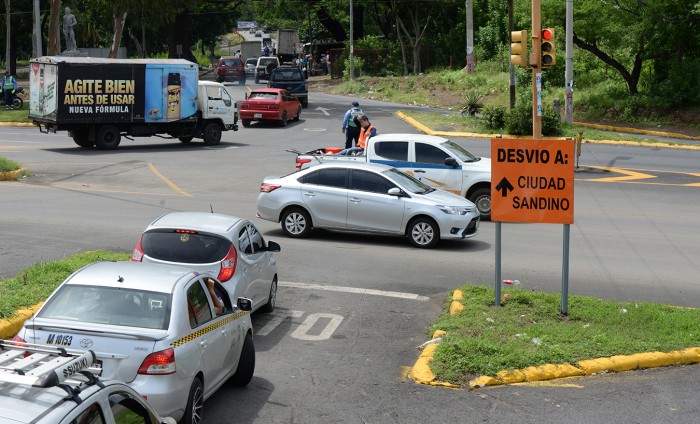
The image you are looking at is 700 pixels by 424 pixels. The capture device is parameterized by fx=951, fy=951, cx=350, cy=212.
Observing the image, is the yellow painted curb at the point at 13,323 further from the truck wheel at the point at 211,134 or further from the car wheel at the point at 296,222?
the truck wheel at the point at 211,134

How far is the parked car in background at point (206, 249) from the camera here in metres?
11.6

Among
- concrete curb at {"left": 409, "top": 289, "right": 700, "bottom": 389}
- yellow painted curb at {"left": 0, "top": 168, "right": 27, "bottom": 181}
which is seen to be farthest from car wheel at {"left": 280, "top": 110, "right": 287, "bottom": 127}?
concrete curb at {"left": 409, "top": 289, "right": 700, "bottom": 389}

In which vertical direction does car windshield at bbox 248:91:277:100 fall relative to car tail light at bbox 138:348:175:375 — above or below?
Result: above

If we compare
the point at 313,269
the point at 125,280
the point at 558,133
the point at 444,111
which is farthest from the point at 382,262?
the point at 444,111

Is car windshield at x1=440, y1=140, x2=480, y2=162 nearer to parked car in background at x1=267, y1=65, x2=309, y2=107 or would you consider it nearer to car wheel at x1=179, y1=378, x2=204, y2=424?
car wheel at x1=179, y1=378, x2=204, y2=424

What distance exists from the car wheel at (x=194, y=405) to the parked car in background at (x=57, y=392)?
8.22 feet

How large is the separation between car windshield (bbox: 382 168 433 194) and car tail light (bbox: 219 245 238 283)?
6.60m

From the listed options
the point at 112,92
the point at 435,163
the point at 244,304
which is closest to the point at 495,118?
the point at 112,92

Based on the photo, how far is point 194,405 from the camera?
8.06 meters

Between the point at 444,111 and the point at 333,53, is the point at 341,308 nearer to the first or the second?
the point at 444,111

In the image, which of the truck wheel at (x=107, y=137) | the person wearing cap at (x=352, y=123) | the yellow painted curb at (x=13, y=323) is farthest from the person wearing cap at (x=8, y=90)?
the yellow painted curb at (x=13, y=323)

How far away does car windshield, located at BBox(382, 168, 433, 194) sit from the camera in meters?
17.9

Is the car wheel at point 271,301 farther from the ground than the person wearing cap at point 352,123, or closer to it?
closer to it

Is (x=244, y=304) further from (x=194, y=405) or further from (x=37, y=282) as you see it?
(x=37, y=282)
